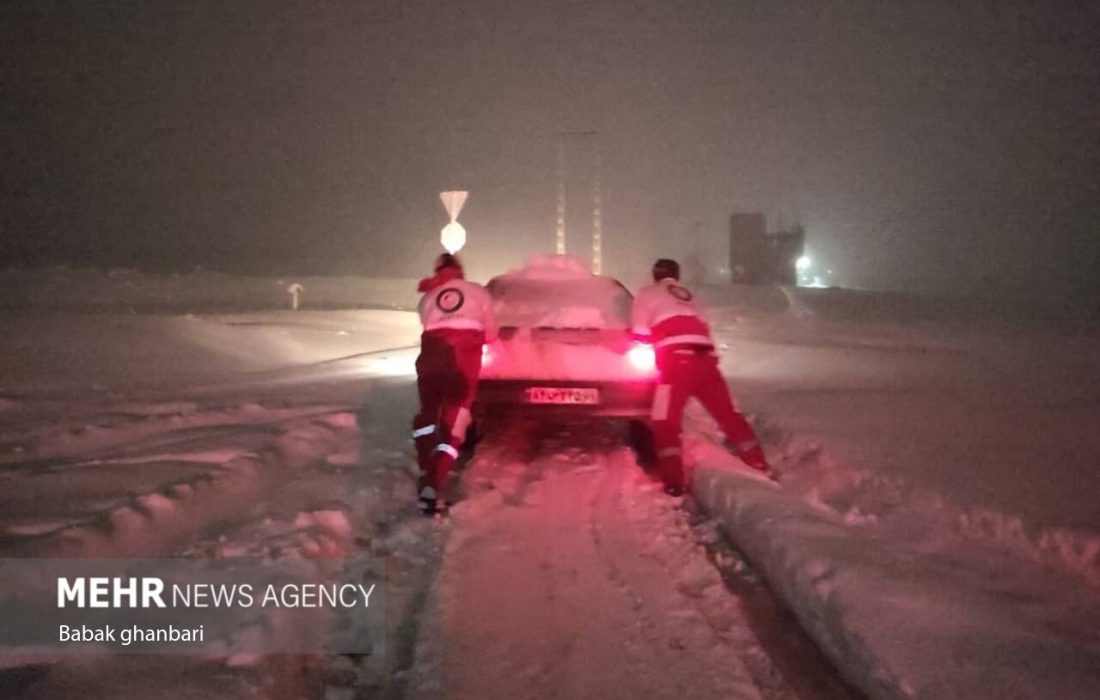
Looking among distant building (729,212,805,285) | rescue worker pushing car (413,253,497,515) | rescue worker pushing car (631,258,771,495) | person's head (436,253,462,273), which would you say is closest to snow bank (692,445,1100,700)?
rescue worker pushing car (631,258,771,495)

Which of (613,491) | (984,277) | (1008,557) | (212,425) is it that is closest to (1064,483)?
(1008,557)

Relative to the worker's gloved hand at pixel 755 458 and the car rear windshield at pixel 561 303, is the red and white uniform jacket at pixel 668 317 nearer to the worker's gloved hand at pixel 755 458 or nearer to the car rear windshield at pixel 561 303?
the car rear windshield at pixel 561 303

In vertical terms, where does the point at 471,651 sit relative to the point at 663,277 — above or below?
below

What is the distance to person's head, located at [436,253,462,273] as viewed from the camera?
739 cm

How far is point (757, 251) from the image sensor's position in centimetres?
7125

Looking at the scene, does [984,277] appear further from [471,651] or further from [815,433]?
[471,651]

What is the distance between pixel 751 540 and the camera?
573 centimetres

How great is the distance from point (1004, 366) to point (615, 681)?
49.2 ft

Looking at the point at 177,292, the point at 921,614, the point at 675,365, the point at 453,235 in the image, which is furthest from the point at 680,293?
the point at 177,292

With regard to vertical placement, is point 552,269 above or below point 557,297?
above

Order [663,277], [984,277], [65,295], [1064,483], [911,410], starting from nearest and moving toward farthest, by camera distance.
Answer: [1064,483] → [663,277] → [911,410] → [65,295] → [984,277]

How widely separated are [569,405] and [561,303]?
1.15 metres

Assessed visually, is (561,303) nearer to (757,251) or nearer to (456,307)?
(456,307)

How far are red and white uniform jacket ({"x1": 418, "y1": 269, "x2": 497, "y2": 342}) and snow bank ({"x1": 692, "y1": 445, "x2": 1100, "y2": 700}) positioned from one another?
2477 mm
